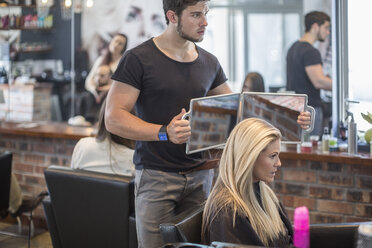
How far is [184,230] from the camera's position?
1854 millimetres

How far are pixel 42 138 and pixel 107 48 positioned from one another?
2.45 meters

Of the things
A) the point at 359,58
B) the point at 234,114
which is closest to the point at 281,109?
the point at 234,114

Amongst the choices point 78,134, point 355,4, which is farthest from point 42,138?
point 355,4

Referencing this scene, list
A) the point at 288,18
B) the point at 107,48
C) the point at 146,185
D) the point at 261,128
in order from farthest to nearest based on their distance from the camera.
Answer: the point at 288,18 < the point at 107,48 < the point at 146,185 < the point at 261,128

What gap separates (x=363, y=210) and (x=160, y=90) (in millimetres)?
1642

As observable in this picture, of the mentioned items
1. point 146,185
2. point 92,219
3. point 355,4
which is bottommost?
point 92,219

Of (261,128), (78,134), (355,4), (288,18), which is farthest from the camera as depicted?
(288,18)

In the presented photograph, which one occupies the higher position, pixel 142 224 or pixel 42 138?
pixel 42 138

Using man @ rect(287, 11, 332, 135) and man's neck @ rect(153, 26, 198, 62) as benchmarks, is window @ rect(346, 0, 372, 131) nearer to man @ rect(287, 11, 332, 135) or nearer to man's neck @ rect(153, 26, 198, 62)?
man @ rect(287, 11, 332, 135)

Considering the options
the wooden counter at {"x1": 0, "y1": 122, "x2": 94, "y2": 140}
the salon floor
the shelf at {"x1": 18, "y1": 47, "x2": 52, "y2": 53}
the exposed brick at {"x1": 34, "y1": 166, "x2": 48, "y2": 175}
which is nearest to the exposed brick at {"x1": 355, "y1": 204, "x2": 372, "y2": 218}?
the wooden counter at {"x1": 0, "y1": 122, "x2": 94, "y2": 140}

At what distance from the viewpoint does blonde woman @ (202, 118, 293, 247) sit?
1.81 metres

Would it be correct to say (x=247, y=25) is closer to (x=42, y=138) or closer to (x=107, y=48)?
(x=107, y=48)

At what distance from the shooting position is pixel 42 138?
4129 mm

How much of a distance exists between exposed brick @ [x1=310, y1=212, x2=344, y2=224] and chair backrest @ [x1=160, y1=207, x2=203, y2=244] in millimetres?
1457
